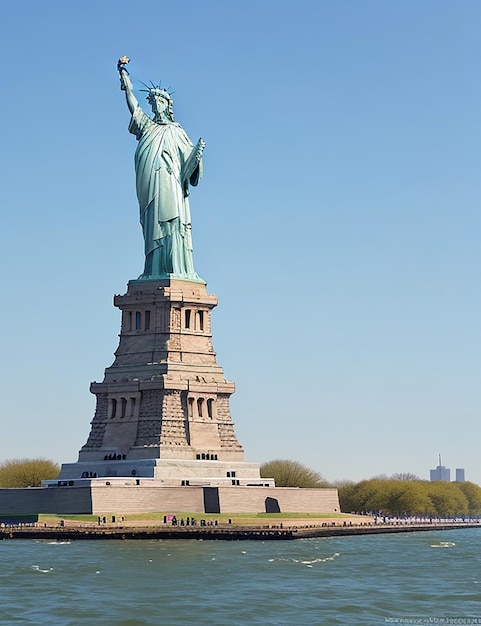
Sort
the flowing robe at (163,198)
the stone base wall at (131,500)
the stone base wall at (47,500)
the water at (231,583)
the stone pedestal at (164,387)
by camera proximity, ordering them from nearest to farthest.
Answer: the water at (231,583)
the stone base wall at (131,500)
the stone base wall at (47,500)
the stone pedestal at (164,387)
the flowing robe at (163,198)

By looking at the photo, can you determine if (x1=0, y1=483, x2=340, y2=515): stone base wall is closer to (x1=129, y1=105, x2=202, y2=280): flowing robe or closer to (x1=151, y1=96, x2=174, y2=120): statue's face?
(x1=129, y1=105, x2=202, y2=280): flowing robe

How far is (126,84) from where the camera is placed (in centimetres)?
12188

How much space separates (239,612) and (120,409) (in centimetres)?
5827

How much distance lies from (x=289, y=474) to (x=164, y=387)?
30268 millimetres

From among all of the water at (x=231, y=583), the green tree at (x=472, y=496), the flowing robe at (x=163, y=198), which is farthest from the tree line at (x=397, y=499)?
the water at (x=231, y=583)

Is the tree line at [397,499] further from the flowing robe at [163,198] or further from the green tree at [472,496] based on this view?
the flowing robe at [163,198]

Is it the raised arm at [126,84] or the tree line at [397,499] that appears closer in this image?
the raised arm at [126,84]

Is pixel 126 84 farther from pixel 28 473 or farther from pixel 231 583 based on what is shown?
pixel 231 583

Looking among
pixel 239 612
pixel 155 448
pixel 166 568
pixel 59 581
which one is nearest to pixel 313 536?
pixel 155 448

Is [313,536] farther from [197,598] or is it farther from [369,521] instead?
[197,598]

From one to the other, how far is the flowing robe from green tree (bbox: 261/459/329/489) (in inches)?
1063

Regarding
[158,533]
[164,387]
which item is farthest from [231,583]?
[164,387]

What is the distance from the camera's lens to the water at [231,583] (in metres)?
58.8

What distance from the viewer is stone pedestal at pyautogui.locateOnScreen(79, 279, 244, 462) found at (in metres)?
114
